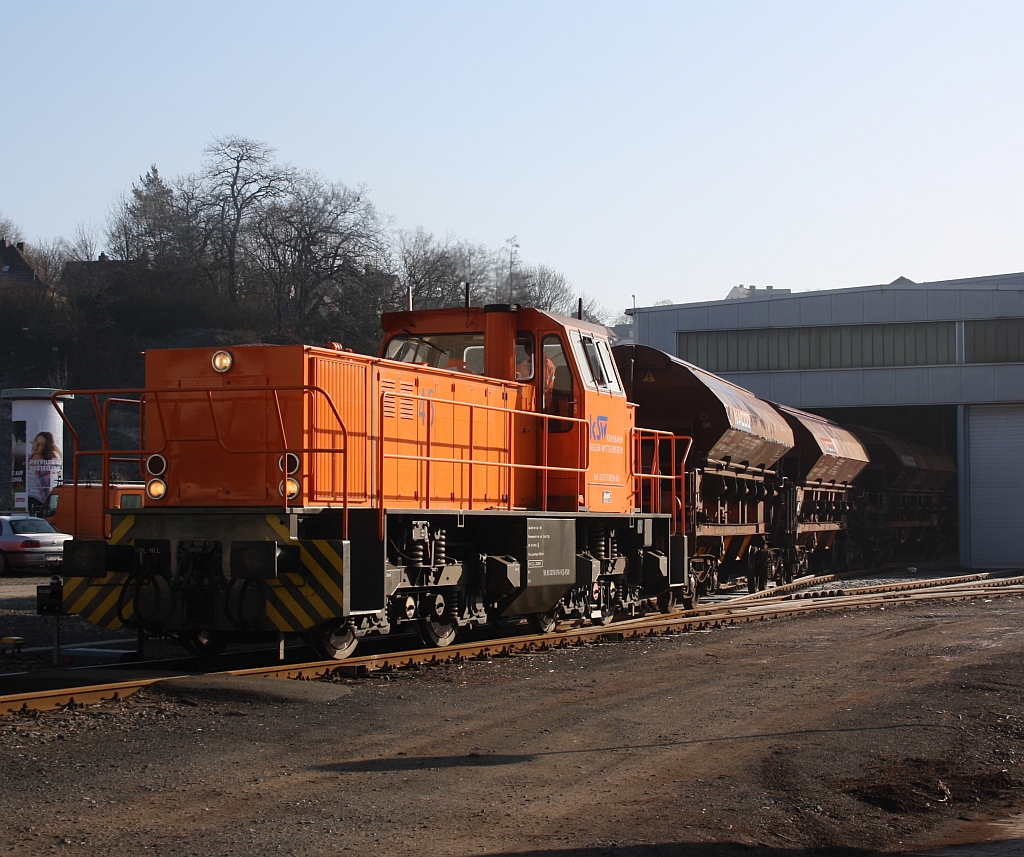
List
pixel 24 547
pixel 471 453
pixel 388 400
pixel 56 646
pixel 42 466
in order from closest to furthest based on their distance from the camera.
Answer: pixel 56 646 → pixel 388 400 → pixel 471 453 → pixel 24 547 → pixel 42 466

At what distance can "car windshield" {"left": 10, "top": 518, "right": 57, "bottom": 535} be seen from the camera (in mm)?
24250

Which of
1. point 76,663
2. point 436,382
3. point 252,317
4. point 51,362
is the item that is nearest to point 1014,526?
point 436,382

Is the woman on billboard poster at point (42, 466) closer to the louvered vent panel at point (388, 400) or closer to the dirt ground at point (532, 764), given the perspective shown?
the louvered vent panel at point (388, 400)

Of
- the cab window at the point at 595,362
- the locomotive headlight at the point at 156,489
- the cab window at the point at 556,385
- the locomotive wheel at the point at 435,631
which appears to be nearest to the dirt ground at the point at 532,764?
the locomotive wheel at the point at 435,631

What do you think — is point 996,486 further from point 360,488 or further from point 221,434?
point 221,434

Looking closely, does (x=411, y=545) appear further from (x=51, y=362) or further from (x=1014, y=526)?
(x=51, y=362)

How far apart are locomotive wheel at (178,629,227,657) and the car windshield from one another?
1538 cm

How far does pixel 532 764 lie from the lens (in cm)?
669

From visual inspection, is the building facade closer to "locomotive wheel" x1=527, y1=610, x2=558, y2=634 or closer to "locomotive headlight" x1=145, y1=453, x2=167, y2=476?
"locomotive wheel" x1=527, y1=610, x2=558, y2=634

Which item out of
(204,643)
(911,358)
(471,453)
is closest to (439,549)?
(471,453)

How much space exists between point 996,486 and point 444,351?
2507 centimetres

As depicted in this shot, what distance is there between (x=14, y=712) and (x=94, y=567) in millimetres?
2141

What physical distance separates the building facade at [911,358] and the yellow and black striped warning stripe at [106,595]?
27348mm

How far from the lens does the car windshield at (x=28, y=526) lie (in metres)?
24.2
